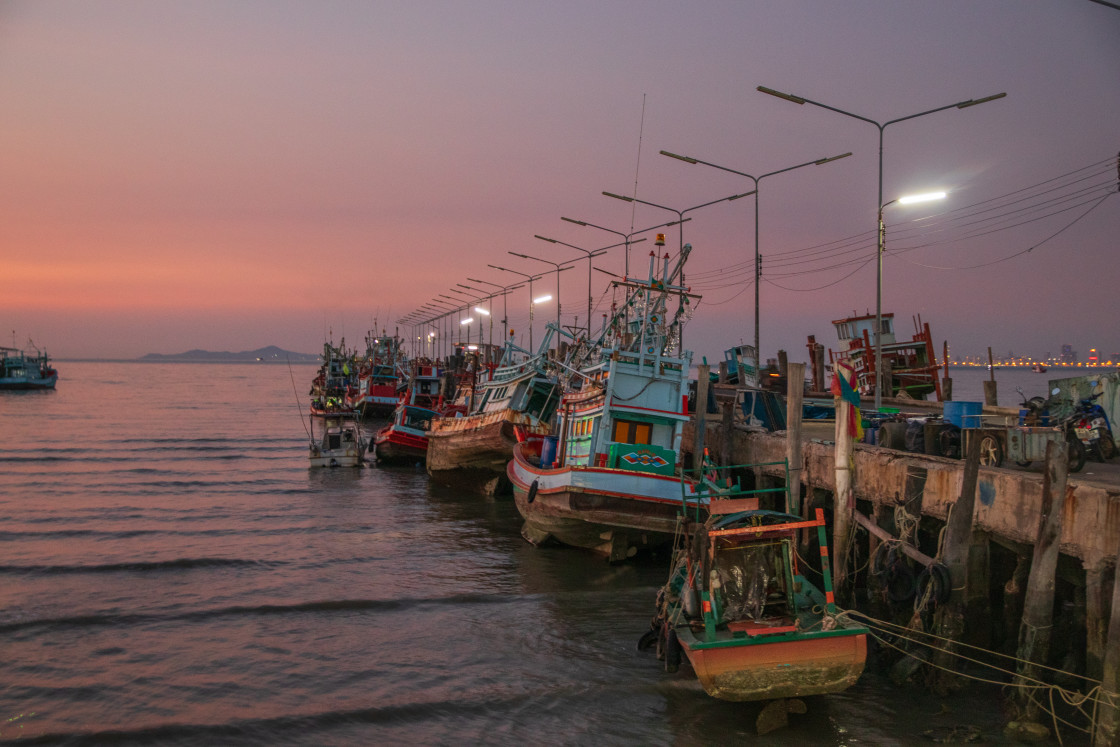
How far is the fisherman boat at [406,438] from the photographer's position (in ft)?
132

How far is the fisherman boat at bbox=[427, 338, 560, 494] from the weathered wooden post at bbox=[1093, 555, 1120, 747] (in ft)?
65.1

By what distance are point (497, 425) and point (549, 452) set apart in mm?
7430

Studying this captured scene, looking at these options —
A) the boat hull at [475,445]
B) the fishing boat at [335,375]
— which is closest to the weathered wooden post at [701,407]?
the boat hull at [475,445]

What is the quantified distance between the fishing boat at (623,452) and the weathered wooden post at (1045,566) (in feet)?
29.2

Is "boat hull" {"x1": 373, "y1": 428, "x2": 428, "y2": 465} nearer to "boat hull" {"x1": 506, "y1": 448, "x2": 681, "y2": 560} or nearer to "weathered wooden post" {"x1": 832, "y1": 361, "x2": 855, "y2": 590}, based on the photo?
"boat hull" {"x1": 506, "y1": 448, "x2": 681, "y2": 560}

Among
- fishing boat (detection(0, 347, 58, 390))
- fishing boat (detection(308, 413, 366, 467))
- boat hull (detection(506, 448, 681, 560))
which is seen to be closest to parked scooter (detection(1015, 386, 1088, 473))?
boat hull (detection(506, 448, 681, 560))

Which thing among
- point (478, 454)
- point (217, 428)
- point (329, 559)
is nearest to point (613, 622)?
point (329, 559)

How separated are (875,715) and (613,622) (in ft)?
19.0

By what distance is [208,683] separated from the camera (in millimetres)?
12805

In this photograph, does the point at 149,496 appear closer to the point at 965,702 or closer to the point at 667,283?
the point at 667,283

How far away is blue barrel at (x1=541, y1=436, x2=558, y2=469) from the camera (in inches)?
869

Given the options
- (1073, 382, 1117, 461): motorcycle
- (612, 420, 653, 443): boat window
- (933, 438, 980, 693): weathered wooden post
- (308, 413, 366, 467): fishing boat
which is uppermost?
(1073, 382, 1117, 461): motorcycle

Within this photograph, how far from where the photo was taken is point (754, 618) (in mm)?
10570

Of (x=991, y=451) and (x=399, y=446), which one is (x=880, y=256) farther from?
(x=399, y=446)
